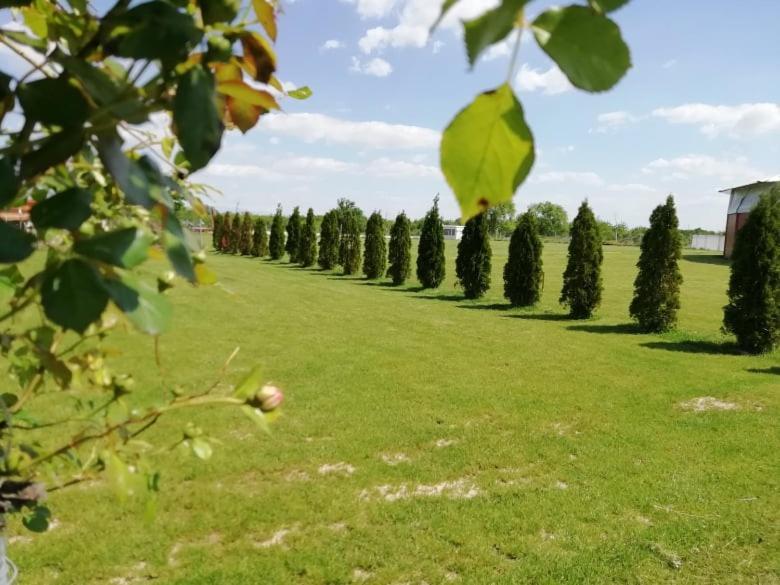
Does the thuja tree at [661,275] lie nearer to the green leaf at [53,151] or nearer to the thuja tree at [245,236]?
the green leaf at [53,151]

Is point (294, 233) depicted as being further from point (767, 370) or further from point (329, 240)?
point (767, 370)

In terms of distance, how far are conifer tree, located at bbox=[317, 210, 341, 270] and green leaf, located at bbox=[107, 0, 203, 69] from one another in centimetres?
2067

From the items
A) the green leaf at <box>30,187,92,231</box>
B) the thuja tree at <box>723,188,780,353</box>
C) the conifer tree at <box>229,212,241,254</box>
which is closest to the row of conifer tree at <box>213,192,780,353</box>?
the thuja tree at <box>723,188,780,353</box>

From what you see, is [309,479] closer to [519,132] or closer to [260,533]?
[260,533]

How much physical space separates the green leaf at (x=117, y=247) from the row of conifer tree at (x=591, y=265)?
228 inches

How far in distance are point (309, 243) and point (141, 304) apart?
2248cm

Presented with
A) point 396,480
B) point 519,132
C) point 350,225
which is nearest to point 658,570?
point 396,480

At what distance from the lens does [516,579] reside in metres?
3.31

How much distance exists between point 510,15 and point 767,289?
10.4m

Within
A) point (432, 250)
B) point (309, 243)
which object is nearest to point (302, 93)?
point (432, 250)

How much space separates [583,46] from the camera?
0.93 ft

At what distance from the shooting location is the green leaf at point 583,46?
28cm

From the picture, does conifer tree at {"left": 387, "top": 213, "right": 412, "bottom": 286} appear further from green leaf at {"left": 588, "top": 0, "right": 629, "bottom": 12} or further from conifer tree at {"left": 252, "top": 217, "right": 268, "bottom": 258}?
green leaf at {"left": 588, "top": 0, "right": 629, "bottom": 12}

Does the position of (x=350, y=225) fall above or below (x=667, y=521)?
above
